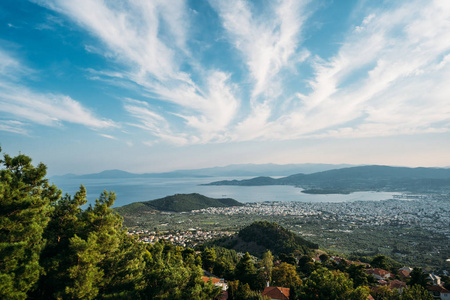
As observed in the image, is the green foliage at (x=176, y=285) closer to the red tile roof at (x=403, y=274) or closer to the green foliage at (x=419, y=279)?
the green foliage at (x=419, y=279)

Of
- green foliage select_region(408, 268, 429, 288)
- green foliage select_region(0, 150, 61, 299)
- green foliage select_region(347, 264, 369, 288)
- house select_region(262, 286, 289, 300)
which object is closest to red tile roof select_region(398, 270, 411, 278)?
green foliage select_region(408, 268, 429, 288)

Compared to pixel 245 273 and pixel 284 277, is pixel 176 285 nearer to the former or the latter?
pixel 245 273

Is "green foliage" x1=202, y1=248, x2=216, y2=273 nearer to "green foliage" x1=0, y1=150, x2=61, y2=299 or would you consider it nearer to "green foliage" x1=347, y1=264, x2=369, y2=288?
"green foliage" x1=347, y1=264, x2=369, y2=288

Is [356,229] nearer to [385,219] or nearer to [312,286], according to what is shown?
[385,219]

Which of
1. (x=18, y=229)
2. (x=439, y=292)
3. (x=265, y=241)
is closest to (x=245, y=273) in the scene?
(x=18, y=229)

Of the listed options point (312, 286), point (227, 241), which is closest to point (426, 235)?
point (227, 241)
